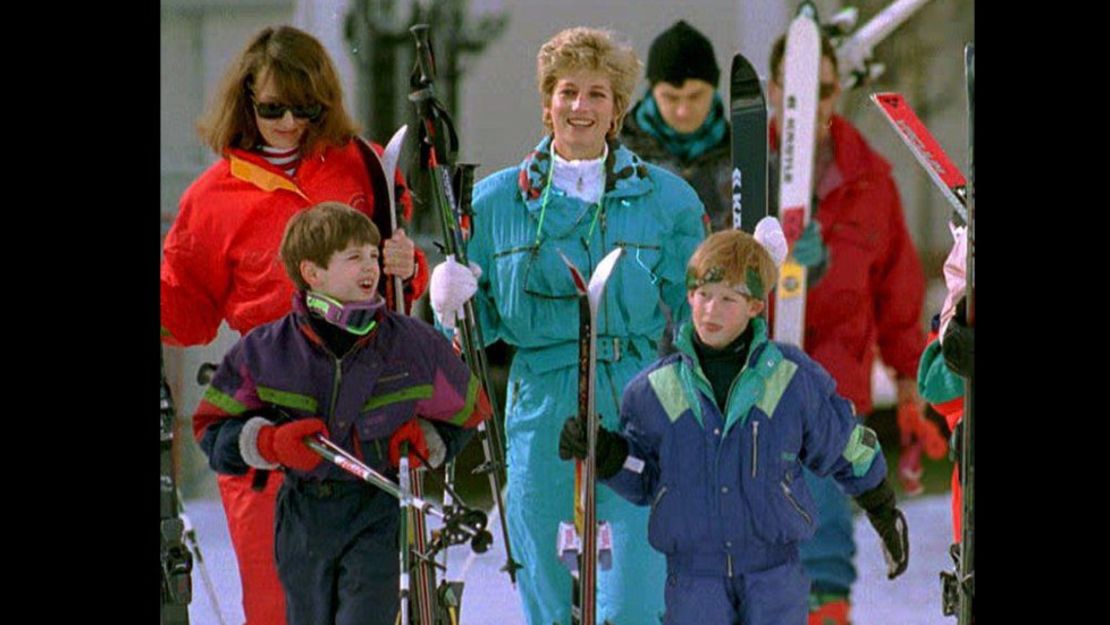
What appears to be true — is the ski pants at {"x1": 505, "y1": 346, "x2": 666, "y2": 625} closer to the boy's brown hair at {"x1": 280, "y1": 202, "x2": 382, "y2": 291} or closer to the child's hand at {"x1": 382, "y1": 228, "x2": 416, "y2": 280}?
the child's hand at {"x1": 382, "y1": 228, "x2": 416, "y2": 280}

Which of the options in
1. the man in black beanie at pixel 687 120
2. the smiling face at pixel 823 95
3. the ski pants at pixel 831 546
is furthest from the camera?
the smiling face at pixel 823 95

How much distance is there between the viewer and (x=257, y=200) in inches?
176

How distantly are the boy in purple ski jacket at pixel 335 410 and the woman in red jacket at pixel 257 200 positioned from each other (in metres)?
0.13

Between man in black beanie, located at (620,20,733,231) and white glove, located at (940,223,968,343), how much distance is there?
42 cm

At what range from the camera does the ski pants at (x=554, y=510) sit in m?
4.45

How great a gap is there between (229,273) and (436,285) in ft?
1.29

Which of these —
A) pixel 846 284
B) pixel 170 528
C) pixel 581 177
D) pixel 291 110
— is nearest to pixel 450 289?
pixel 581 177

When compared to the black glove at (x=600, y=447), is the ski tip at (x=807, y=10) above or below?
above

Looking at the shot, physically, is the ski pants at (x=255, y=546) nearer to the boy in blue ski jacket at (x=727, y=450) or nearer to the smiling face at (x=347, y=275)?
the smiling face at (x=347, y=275)

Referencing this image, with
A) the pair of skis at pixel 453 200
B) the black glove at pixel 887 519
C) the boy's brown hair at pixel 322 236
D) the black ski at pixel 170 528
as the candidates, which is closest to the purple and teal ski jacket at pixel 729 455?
the black glove at pixel 887 519

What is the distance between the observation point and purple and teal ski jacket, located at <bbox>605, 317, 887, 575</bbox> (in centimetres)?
425
